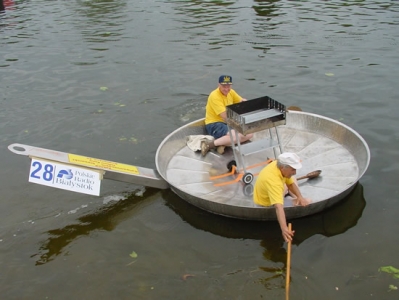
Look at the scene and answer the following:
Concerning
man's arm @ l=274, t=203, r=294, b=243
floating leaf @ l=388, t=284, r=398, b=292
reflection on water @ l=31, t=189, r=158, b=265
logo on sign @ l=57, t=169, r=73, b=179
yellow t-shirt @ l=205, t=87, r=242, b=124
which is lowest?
floating leaf @ l=388, t=284, r=398, b=292

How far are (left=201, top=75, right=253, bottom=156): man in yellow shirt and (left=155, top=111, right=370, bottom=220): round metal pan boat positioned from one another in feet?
0.74

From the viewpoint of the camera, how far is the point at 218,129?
8125mm

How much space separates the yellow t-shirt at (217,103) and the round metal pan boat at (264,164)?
1.99ft

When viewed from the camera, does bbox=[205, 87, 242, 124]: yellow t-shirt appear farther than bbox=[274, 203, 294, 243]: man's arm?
Yes

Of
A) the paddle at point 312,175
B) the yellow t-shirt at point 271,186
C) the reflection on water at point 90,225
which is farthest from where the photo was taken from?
the paddle at point 312,175

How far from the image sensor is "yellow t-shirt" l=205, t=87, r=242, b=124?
7883 millimetres

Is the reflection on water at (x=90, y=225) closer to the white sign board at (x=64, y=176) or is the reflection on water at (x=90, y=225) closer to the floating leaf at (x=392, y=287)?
the white sign board at (x=64, y=176)

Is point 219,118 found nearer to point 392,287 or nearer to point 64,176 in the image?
point 64,176

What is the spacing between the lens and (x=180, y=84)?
12.4m

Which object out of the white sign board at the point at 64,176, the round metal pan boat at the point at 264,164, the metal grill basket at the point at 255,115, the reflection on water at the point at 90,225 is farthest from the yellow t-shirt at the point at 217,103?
the white sign board at the point at 64,176

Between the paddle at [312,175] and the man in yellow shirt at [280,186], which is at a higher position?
the man in yellow shirt at [280,186]

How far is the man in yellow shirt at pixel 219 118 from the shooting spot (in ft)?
25.7

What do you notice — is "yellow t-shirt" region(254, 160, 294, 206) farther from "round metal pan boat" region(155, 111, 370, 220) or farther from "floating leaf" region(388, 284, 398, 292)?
"floating leaf" region(388, 284, 398, 292)

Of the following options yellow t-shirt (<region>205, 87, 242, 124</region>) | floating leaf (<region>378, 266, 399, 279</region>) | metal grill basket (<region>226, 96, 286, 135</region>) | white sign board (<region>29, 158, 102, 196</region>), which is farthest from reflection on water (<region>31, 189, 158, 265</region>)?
floating leaf (<region>378, 266, 399, 279</region>)
